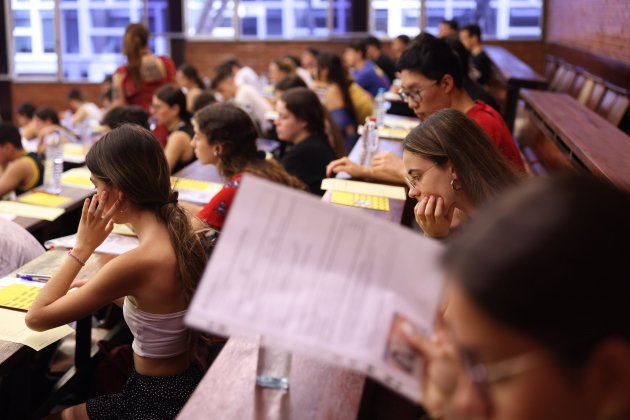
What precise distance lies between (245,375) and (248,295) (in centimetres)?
A: 52

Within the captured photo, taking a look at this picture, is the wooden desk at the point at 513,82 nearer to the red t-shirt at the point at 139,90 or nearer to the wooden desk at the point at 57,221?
the red t-shirt at the point at 139,90

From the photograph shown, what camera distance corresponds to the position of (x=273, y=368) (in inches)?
54.1

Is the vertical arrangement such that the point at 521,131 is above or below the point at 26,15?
below

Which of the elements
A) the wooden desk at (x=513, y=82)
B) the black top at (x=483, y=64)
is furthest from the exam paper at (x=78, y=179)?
the black top at (x=483, y=64)

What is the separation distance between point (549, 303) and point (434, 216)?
135 centimetres

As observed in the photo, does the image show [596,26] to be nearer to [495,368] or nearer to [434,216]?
[434,216]

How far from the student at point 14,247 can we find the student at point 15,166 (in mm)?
1562

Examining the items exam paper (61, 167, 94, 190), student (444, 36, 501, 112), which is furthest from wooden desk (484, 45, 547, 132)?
exam paper (61, 167, 94, 190)

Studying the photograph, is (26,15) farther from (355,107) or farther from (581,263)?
(581,263)

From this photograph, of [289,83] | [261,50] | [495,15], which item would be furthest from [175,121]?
[495,15]

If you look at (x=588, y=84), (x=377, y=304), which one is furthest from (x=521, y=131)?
(x=377, y=304)

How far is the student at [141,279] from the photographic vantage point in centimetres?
195

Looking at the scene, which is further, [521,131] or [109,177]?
[521,131]

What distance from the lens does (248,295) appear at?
925mm
